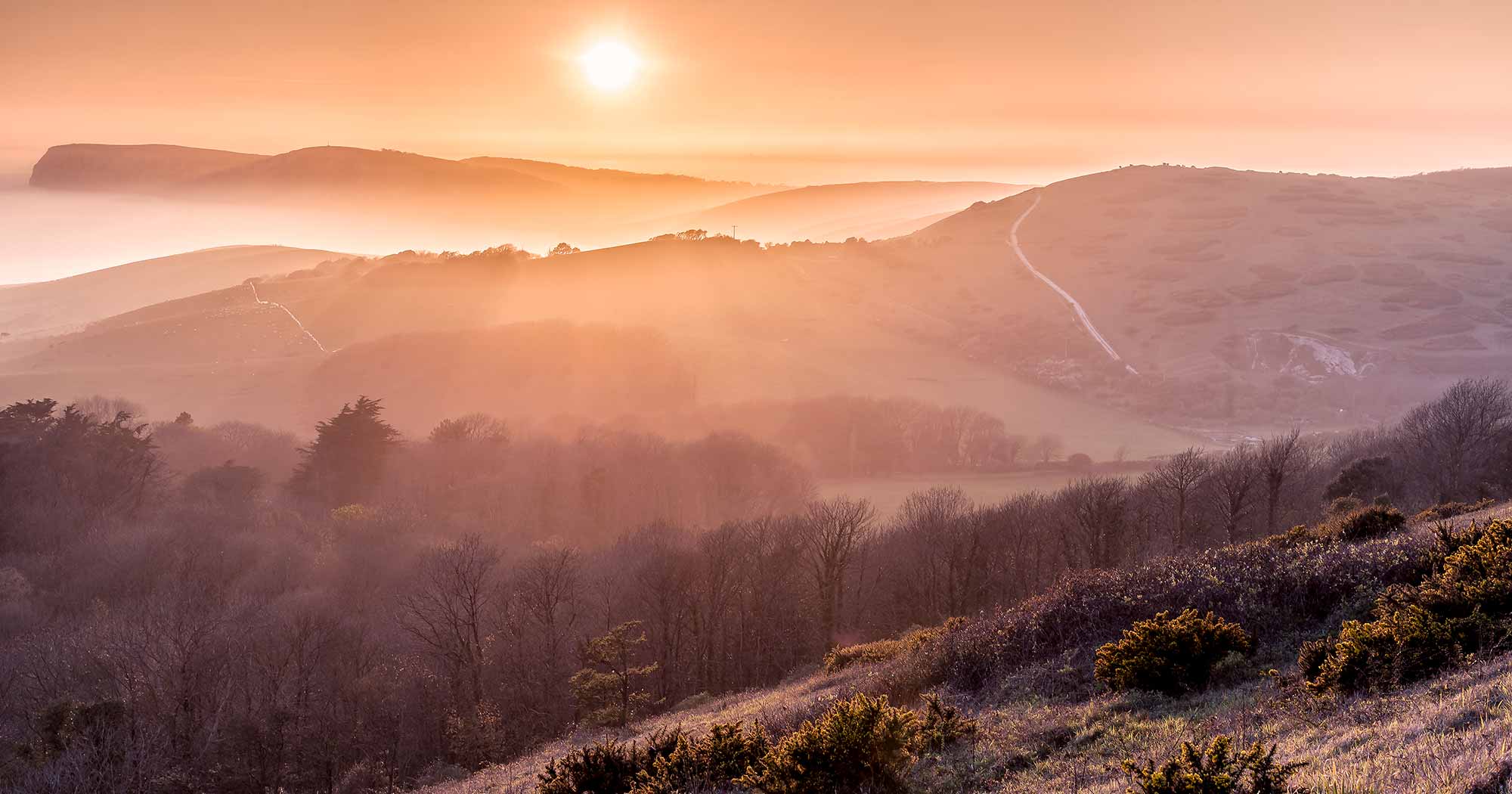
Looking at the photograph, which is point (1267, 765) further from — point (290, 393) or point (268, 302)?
point (268, 302)

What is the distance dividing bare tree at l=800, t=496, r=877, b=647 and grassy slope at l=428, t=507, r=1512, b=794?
26118mm

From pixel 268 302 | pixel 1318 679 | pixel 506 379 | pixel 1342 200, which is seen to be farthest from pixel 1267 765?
pixel 1342 200

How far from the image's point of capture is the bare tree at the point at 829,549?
47.9 m

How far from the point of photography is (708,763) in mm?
13133

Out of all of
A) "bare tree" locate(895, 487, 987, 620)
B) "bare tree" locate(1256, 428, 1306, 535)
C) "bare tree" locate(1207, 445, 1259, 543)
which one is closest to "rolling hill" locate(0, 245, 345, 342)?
"bare tree" locate(895, 487, 987, 620)

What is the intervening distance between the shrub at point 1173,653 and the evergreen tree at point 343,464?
2421 inches

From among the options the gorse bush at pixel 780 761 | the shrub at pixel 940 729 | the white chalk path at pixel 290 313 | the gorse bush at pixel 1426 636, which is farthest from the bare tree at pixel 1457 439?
the white chalk path at pixel 290 313

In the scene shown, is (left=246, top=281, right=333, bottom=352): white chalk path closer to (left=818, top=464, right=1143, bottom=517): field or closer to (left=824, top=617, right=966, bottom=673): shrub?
(left=818, top=464, right=1143, bottom=517): field

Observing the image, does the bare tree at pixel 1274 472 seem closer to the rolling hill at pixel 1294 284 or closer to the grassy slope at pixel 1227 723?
the grassy slope at pixel 1227 723

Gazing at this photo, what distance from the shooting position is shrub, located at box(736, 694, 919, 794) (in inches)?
473

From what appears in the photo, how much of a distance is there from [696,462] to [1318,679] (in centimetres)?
6364

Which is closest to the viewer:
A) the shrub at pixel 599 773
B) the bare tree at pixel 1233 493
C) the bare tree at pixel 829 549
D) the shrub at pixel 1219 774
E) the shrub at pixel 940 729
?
the shrub at pixel 1219 774

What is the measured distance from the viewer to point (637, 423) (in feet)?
293

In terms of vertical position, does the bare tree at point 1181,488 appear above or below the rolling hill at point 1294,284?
below
